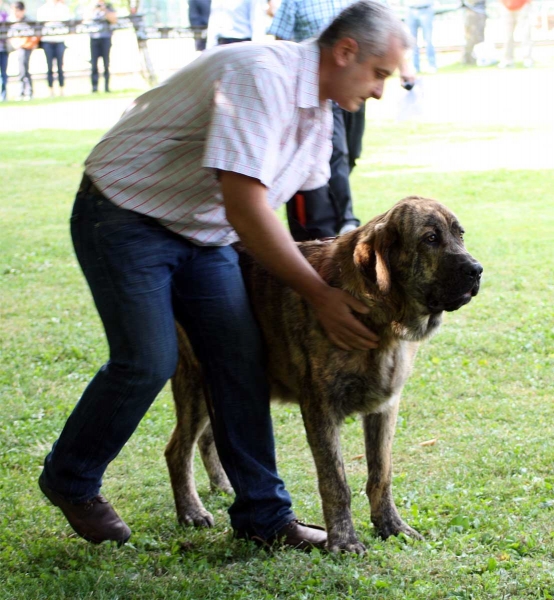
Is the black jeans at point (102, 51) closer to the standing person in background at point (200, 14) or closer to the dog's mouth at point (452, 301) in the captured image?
the standing person in background at point (200, 14)

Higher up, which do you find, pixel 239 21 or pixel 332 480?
pixel 239 21

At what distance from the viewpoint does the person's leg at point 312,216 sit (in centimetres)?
646

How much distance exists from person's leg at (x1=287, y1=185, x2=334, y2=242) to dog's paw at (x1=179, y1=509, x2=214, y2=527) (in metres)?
2.48

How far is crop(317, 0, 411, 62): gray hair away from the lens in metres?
3.50

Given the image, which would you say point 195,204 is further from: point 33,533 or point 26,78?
point 26,78

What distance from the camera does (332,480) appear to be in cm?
397

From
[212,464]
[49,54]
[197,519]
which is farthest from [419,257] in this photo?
[49,54]

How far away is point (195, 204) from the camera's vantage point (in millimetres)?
3688

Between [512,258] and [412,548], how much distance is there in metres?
5.58

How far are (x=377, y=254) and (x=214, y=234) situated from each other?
666mm

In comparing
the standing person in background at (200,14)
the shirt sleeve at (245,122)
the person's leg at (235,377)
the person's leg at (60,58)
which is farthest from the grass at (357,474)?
the person's leg at (60,58)

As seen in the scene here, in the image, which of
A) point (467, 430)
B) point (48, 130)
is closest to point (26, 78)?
point (48, 130)

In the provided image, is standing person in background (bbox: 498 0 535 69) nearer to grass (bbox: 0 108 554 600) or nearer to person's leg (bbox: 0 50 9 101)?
person's leg (bbox: 0 50 9 101)

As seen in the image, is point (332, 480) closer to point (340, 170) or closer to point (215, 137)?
point (215, 137)
